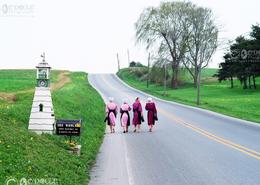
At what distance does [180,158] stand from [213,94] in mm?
52688

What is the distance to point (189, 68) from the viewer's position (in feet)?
261

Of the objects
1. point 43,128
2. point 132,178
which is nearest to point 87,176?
point 132,178

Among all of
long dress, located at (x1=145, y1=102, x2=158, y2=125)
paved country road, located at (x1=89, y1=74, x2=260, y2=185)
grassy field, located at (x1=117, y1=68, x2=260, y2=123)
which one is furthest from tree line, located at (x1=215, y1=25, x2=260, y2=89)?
paved country road, located at (x1=89, y1=74, x2=260, y2=185)

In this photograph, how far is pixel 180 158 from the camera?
14.0 m

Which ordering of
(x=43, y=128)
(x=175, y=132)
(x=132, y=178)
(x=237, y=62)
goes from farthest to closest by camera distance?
(x=237, y=62) < (x=175, y=132) < (x=43, y=128) < (x=132, y=178)

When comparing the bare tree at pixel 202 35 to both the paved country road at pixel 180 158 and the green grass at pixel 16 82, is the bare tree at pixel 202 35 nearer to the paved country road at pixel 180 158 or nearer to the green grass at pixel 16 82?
the green grass at pixel 16 82

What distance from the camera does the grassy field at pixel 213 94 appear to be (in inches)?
1734

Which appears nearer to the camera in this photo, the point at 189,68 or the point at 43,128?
the point at 43,128

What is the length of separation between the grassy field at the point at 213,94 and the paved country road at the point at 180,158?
63.0ft

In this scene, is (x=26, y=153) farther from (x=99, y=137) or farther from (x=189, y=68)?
(x=189, y=68)

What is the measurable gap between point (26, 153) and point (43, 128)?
15.4 feet

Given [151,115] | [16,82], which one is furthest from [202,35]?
[151,115]

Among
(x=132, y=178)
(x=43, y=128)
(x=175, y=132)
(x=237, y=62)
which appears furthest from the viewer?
(x=237, y=62)

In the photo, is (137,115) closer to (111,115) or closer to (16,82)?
(111,115)
